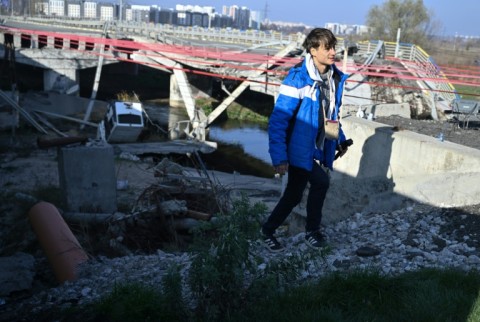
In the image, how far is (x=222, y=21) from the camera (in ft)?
477

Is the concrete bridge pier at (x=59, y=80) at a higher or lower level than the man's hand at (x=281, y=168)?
lower

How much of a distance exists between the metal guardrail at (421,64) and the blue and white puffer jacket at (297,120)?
1622 cm

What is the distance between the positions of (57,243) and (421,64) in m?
22.1

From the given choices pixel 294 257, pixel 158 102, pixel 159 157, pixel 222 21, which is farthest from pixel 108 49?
pixel 222 21

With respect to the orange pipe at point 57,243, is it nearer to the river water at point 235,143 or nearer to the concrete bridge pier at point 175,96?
the river water at point 235,143

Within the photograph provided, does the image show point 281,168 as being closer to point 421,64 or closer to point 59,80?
point 421,64

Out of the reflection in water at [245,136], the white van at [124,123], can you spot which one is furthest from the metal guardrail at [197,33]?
the white van at [124,123]

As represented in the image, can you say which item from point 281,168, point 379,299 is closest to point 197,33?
point 281,168

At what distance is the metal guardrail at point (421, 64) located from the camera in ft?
71.9

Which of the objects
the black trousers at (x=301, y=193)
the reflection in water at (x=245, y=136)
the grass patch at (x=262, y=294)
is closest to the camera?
the grass patch at (x=262, y=294)

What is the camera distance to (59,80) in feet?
99.9

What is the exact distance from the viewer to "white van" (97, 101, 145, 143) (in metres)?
22.4

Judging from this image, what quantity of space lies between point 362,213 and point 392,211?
39cm

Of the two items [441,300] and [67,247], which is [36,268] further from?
[441,300]
